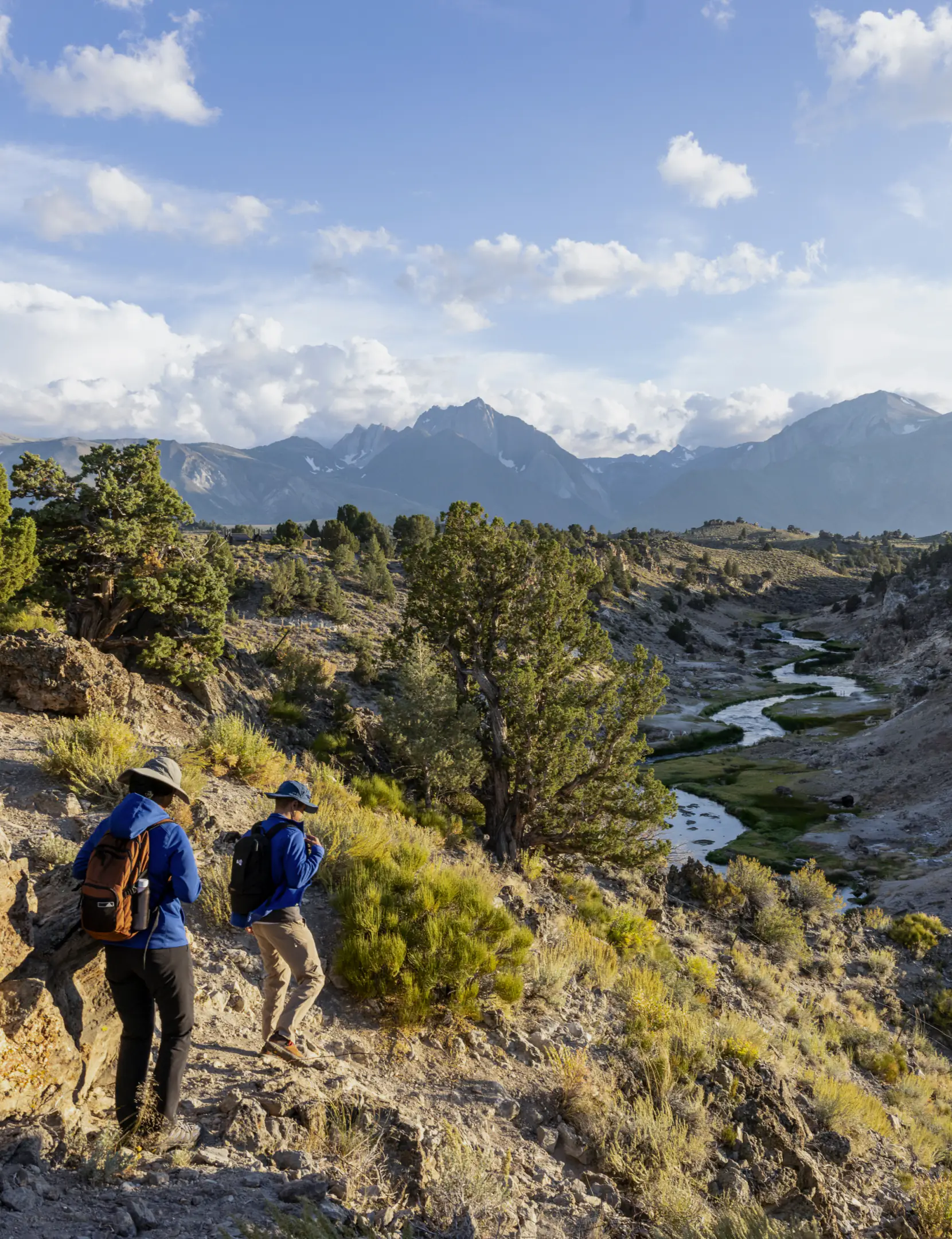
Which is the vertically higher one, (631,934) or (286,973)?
(286,973)

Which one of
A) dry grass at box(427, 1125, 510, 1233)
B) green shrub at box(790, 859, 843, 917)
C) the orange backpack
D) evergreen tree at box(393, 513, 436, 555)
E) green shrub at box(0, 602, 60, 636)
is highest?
evergreen tree at box(393, 513, 436, 555)

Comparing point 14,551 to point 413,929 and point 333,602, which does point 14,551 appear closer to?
point 413,929

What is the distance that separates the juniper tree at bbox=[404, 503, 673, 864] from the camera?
57.2ft

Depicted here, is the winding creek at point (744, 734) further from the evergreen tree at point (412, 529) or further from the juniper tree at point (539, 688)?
the evergreen tree at point (412, 529)

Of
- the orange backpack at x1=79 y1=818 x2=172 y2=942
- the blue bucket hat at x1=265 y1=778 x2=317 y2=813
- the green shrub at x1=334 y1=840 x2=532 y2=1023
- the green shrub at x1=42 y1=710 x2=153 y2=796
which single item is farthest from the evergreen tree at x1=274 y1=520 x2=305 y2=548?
the orange backpack at x1=79 y1=818 x2=172 y2=942

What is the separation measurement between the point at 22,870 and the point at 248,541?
5448cm

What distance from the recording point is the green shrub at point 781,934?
1753 centimetres

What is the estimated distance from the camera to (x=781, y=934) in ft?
59.1

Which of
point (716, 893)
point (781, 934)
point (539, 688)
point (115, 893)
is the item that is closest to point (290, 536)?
point (539, 688)

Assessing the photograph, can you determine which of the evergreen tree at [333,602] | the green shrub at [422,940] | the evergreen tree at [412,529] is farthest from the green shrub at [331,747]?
the evergreen tree at [412,529]

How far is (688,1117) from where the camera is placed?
7465mm

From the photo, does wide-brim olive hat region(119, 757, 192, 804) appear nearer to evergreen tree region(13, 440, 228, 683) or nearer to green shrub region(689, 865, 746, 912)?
evergreen tree region(13, 440, 228, 683)

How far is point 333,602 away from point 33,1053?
3663 centimetres

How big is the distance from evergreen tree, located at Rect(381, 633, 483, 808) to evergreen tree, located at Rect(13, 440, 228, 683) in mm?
4973
